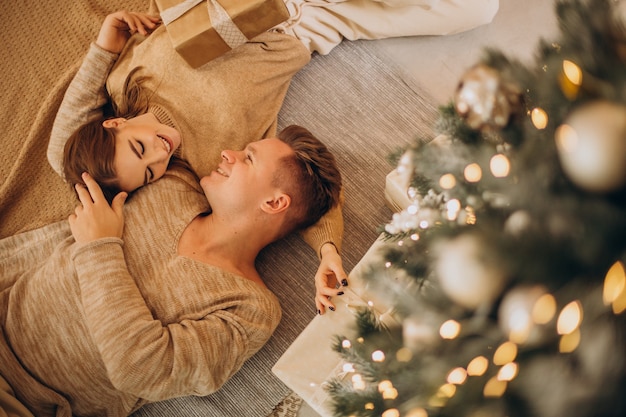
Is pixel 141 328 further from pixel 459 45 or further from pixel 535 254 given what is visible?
pixel 459 45

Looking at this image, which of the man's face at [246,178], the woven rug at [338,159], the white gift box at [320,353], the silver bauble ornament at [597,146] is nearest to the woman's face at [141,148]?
the man's face at [246,178]

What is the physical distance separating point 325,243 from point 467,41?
94 cm

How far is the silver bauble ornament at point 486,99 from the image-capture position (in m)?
0.67

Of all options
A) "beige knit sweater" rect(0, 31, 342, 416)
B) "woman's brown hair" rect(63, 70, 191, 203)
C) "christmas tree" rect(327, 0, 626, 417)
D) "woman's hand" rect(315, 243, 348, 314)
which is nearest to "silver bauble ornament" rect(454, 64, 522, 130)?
"christmas tree" rect(327, 0, 626, 417)

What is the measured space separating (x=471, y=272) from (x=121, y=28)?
1.42 m

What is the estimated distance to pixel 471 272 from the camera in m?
0.56

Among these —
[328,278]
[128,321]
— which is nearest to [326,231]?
[328,278]

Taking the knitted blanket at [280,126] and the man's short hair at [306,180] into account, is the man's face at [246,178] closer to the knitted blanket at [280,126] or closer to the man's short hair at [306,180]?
the man's short hair at [306,180]

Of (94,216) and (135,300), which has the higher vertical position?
(94,216)

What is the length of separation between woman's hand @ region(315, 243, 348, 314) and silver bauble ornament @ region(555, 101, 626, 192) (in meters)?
0.80

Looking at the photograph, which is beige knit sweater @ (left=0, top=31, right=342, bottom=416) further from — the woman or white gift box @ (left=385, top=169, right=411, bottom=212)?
white gift box @ (left=385, top=169, right=411, bottom=212)

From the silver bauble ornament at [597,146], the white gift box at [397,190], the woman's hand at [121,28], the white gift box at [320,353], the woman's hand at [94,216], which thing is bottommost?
the white gift box at [320,353]

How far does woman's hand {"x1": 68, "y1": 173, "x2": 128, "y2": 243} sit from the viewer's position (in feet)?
4.26

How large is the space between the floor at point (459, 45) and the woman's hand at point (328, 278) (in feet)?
2.38
